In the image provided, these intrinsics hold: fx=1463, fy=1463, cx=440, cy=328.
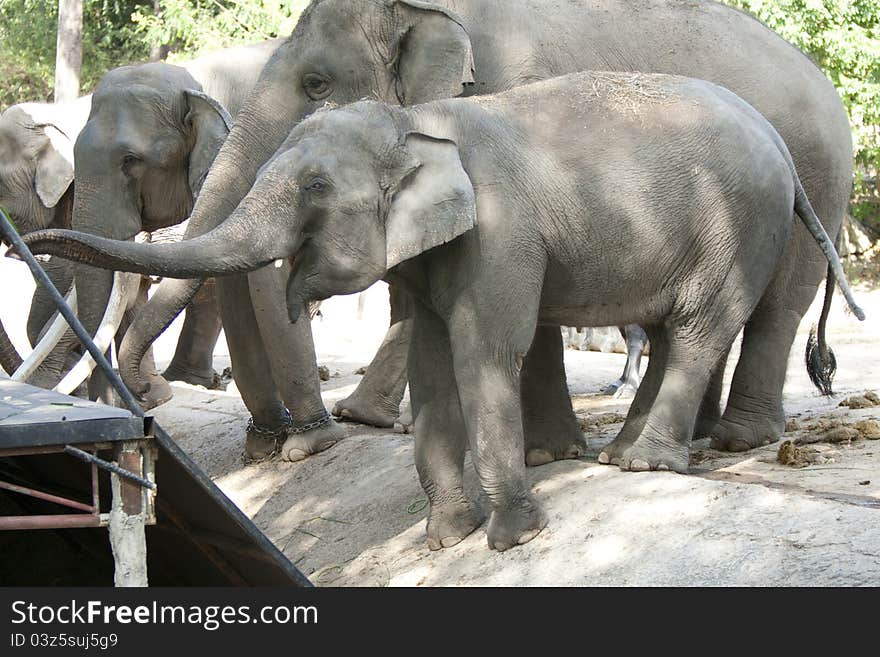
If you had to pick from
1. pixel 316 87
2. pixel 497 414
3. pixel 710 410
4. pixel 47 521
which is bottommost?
pixel 710 410

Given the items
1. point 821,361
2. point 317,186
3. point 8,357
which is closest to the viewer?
point 317,186

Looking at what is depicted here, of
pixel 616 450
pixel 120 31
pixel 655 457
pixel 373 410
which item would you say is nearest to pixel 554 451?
pixel 616 450

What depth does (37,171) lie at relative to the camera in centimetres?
1004

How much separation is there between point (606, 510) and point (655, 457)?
440mm

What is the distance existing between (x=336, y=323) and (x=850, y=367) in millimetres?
7159

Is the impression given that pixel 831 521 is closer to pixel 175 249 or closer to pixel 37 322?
pixel 175 249

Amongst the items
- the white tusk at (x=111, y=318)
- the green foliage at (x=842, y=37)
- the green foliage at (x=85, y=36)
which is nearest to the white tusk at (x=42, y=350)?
the white tusk at (x=111, y=318)

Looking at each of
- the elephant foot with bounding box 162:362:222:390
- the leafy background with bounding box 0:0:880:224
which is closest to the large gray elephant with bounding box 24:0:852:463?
the elephant foot with bounding box 162:362:222:390

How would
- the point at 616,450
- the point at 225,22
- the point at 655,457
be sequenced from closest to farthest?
1. the point at 655,457
2. the point at 616,450
3. the point at 225,22

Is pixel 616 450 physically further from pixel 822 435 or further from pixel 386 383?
pixel 386 383

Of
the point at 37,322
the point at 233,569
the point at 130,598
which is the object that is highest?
the point at 130,598

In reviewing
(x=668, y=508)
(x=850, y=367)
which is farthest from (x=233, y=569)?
(x=850, y=367)

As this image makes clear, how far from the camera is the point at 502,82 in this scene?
23.0 ft

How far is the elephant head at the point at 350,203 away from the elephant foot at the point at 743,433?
88.8 inches
